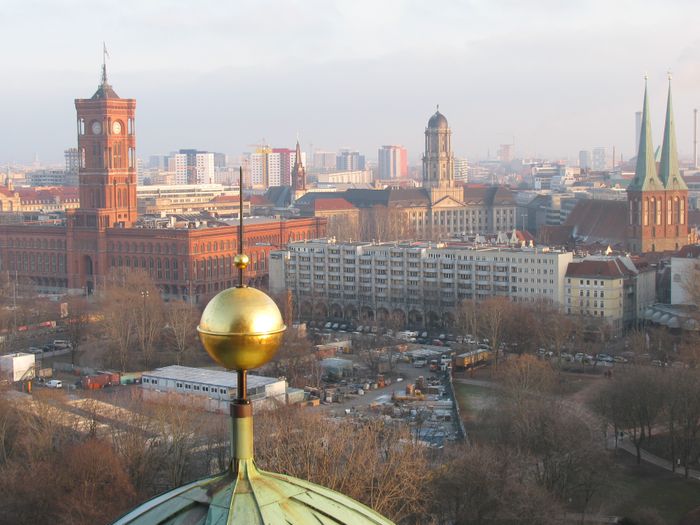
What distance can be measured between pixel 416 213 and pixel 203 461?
72300mm

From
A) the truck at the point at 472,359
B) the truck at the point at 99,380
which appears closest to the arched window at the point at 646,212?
the truck at the point at 472,359

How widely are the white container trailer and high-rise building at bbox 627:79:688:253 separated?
39480mm

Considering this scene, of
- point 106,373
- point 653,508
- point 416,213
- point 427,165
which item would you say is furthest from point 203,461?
point 427,165

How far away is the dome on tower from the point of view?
339 feet

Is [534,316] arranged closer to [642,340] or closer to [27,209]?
[642,340]

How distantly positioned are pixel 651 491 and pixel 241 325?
24655 mm

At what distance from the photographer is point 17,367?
135ft

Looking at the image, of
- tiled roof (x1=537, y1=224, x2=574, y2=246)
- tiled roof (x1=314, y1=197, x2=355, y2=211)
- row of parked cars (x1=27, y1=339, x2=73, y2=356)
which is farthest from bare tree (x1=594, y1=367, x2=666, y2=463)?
tiled roof (x1=314, y1=197, x2=355, y2=211)

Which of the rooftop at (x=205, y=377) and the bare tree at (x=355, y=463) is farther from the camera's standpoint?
the rooftop at (x=205, y=377)

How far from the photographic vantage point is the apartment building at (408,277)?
53.9 m

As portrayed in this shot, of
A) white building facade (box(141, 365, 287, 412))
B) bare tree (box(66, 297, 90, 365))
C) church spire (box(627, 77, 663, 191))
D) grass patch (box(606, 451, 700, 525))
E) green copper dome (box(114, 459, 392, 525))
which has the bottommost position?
grass patch (box(606, 451, 700, 525))

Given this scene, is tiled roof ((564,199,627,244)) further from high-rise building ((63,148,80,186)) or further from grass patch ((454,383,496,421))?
high-rise building ((63,148,80,186))

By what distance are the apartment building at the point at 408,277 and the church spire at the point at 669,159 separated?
1498 centimetres

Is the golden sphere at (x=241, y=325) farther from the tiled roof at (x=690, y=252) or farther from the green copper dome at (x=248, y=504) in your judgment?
the tiled roof at (x=690, y=252)
